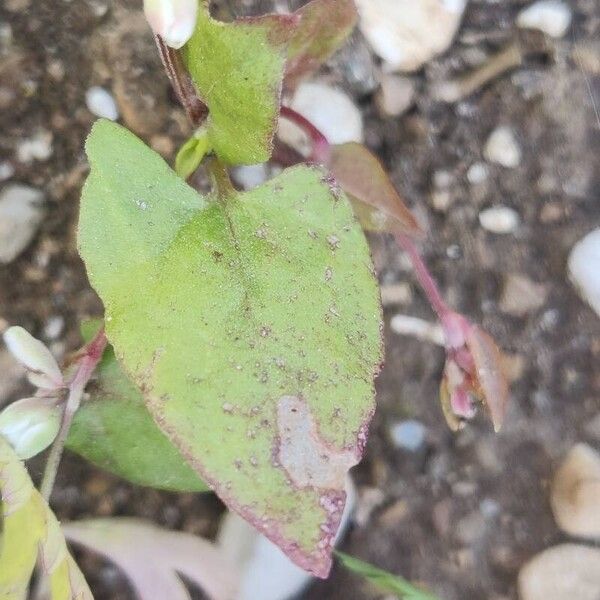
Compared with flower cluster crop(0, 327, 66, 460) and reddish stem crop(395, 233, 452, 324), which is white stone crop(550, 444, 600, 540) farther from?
flower cluster crop(0, 327, 66, 460)

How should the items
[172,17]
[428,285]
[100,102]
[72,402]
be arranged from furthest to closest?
1. [100,102]
2. [428,285]
3. [72,402]
4. [172,17]

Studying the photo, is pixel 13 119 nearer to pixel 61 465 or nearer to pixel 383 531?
pixel 61 465

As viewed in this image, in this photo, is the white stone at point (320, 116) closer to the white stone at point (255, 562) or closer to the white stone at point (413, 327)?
the white stone at point (413, 327)

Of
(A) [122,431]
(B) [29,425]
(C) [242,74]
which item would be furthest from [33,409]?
(C) [242,74]

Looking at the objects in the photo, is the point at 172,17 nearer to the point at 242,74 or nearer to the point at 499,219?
the point at 242,74

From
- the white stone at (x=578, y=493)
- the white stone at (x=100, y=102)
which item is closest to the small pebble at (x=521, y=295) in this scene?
the white stone at (x=578, y=493)

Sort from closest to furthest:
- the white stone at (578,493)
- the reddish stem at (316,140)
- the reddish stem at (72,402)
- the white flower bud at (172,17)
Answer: the white flower bud at (172,17), the reddish stem at (72,402), the reddish stem at (316,140), the white stone at (578,493)
